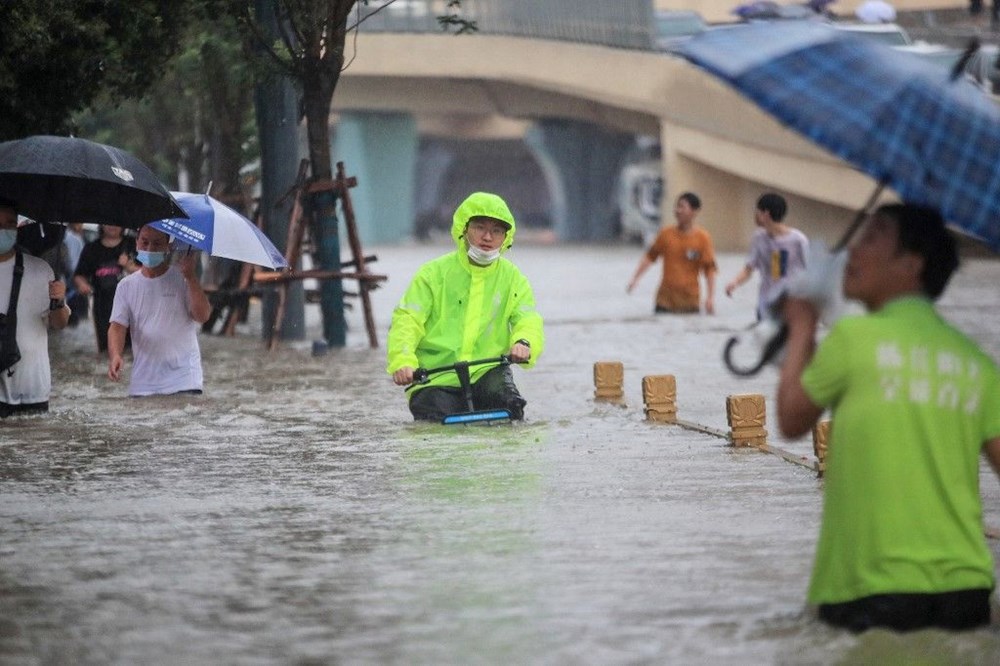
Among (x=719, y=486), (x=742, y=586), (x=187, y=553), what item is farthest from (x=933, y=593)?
(x=719, y=486)

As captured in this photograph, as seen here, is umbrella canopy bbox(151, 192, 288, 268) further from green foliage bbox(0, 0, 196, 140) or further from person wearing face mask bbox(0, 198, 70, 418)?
green foliage bbox(0, 0, 196, 140)

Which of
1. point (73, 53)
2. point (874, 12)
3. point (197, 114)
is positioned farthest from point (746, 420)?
point (874, 12)

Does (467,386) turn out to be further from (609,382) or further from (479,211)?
(609,382)

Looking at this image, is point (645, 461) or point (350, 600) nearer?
point (350, 600)

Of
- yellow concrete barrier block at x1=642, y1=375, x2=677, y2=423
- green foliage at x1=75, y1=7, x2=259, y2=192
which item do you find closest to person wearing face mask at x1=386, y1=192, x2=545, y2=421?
yellow concrete barrier block at x1=642, y1=375, x2=677, y2=423

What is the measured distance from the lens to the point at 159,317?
13180mm

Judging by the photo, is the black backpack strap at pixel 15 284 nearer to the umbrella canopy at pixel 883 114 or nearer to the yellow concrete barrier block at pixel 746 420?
the yellow concrete barrier block at pixel 746 420

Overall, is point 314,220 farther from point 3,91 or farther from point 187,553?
point 187,553

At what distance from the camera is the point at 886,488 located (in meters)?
6.03

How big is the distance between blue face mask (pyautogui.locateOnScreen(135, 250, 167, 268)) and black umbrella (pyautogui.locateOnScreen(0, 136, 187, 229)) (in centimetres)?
23

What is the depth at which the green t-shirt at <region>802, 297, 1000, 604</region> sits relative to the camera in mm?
6004

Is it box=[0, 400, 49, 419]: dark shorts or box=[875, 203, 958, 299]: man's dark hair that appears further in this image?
box=[0, 400, 49, 419]: dark shorts

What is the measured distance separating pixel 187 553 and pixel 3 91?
9327 millimetres

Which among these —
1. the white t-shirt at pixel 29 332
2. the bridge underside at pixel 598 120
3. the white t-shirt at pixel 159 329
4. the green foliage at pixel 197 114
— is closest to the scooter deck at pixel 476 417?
the white t-shirt at pixel 159 329
